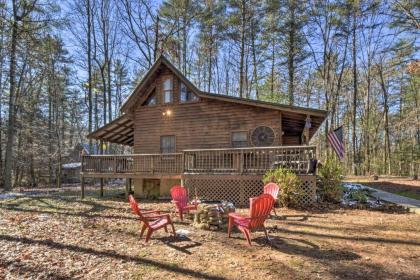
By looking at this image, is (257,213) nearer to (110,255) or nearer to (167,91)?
(110,255)

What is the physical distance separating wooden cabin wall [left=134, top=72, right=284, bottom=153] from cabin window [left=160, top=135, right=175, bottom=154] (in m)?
0.20

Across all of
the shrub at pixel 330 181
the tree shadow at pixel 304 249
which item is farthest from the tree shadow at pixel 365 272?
the shrub at pixel 330 181

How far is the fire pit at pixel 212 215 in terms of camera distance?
6.77 metres

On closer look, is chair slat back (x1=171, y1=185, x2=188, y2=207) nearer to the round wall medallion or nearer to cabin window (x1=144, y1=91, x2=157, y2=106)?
the round wall medallion

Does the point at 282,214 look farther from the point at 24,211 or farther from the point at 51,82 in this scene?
the point at 51,82

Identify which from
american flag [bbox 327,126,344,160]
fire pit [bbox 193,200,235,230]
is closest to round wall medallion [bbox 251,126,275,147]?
american flag [bbox 327,126,344,160]

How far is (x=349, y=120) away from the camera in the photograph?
32281 mm

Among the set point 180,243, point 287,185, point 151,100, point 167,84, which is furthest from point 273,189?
point 151,100

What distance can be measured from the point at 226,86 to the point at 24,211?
23.8 metres

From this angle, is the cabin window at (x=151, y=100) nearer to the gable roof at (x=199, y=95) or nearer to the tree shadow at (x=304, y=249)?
the gable roof at (x=199, y=95)

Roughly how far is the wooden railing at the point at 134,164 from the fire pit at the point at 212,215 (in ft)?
17.3

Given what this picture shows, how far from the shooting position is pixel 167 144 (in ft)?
47.0

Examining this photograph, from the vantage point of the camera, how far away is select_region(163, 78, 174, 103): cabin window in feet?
47.1

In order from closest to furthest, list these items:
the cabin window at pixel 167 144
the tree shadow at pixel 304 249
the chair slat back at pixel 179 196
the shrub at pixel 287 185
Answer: the tree shadow at pixel 304 249, the chair slat back at pixel 179 196, the shrub at pixel 287 185, the cabin window at pixel 167 144
